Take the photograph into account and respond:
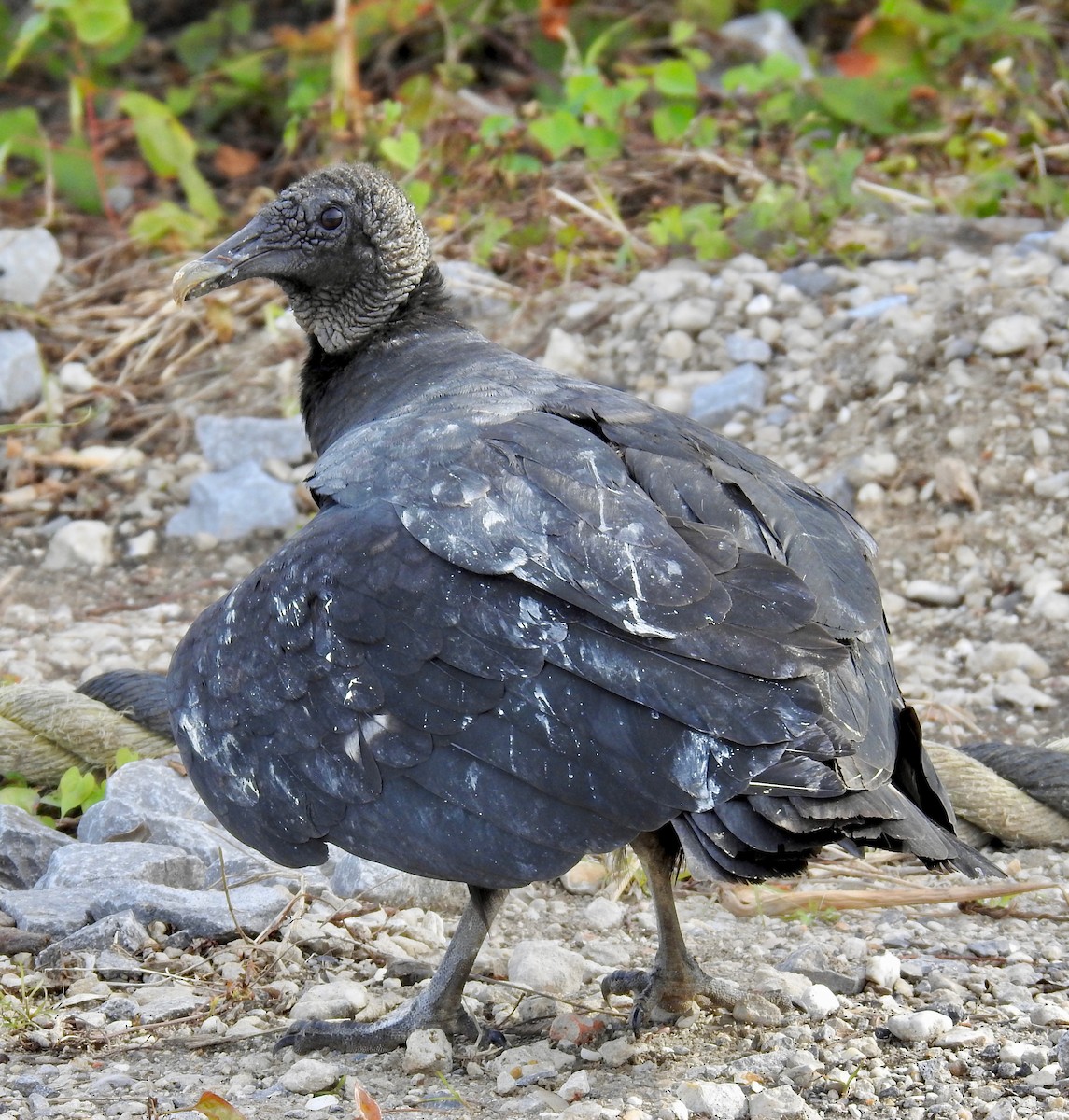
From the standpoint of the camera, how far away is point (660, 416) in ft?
11.9

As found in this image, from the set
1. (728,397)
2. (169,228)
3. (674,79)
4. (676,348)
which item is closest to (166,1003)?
(728,397)

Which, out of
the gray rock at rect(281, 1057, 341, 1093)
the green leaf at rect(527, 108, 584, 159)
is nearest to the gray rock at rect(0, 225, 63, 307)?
the green leaf at rect(527, 108, 584, 159)

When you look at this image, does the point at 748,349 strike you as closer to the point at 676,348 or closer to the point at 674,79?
the point at 676,348

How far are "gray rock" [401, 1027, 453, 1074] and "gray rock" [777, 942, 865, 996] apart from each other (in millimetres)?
813

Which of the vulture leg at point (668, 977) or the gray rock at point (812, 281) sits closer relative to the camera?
the vulture leg at point (668, 977)

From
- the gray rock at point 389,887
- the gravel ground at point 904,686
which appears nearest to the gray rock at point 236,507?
the gravel ground at point 904,686

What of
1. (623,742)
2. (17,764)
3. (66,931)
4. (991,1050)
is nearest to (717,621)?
(623,742)

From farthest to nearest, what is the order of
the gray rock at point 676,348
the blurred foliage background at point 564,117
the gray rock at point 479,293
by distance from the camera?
the blurred foliage background at point 564,117 < the gray rock at point 479,293 < the gray rock at point 676,348

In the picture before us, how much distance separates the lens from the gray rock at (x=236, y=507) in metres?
5.96

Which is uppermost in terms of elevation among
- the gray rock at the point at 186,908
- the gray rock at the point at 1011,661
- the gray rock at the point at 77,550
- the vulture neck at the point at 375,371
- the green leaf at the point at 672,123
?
the vulture neck at the point at 375,371

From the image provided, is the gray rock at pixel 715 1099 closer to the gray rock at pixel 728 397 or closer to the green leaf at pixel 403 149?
the gray rock at pixel 728 397

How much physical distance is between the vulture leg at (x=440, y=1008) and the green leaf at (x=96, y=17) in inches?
213

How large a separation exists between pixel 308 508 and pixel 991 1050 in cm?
358

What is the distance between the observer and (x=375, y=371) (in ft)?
13.7
